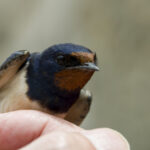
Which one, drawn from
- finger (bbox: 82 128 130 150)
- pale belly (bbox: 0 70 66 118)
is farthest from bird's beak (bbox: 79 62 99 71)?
finger (bbox: 82 128 130 150)

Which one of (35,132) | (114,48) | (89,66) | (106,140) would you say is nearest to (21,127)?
(35,132)

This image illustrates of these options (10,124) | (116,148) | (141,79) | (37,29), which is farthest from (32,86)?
(37,29)

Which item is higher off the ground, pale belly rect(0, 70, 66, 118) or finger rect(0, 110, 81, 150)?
finger rect(0, 110, 81, 150)

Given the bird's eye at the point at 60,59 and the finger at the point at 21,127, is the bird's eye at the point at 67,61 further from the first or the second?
the finger at the point at 21,127

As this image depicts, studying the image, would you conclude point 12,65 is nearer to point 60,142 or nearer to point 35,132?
point 35,132

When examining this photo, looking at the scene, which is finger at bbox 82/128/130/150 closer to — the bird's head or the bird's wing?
the bird's head

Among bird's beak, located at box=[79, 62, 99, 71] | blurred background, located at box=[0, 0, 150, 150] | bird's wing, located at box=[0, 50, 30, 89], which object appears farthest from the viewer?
blurred background, located at box=[0, 0, 150, 150]
